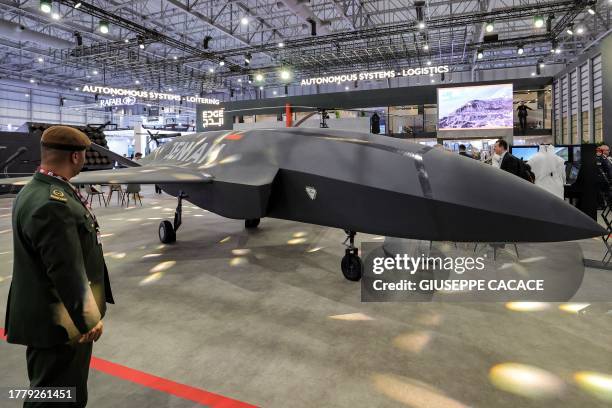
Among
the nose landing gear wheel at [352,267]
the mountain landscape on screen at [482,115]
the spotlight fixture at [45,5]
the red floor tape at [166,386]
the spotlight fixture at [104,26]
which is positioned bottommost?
the red floor tape at [166,386]

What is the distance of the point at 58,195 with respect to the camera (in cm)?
168

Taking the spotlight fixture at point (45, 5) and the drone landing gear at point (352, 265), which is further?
the spotlight fixture at point (45, 5)

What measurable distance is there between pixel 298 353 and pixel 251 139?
351 centimetres

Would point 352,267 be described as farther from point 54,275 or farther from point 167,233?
point 167,233

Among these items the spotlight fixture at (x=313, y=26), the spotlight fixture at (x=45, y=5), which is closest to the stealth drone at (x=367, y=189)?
the spotlight fixture at (x=45, y=5)

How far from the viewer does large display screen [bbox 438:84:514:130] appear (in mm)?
14133

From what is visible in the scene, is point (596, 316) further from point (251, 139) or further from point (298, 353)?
point (251, 139)

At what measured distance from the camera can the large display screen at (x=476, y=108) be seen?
14.1m

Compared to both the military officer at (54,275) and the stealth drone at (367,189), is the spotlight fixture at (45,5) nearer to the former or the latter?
the stealth drone at (367,189)

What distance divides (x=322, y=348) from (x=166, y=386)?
1.32m

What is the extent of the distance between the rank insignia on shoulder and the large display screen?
1478cm

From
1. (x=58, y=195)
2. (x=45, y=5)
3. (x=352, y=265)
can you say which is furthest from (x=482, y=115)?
(x=45, y=5)

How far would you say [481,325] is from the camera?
12.2 feet

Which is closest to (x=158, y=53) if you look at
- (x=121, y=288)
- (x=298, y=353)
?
(x=121, y=288)
